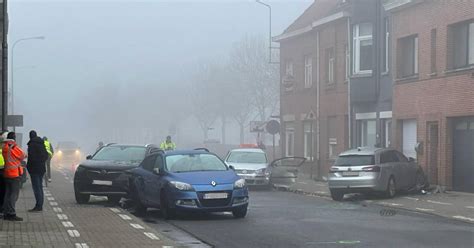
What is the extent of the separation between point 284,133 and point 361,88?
468 inches

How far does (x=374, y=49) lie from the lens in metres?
30.4

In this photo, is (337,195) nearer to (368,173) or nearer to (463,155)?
(368,173)

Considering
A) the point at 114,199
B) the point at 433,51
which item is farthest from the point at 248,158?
the point at 114,199

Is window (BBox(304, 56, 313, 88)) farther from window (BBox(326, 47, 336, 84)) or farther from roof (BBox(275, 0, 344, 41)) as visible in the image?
window (BBox(326, 47, 336, 84))

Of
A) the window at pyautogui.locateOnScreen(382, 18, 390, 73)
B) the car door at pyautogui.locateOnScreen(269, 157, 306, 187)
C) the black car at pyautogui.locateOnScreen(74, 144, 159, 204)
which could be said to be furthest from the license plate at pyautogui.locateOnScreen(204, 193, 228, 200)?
the window at pyautogui.locateOnScreen(382, 18, 390, 73)

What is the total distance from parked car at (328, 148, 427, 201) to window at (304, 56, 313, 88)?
48.0 feet

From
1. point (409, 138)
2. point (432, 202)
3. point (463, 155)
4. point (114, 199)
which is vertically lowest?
point (432, 202)

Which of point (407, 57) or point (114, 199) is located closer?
point (114, 199)

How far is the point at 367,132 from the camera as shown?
106 feet

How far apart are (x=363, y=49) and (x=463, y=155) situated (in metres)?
7.62

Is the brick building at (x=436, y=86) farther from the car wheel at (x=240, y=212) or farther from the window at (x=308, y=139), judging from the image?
the car wheel at (x=240, y=212)

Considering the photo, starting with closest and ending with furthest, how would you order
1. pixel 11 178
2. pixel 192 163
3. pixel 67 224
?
1. pixel 67 224
2. pixel 11 178
3. pixel 192 163

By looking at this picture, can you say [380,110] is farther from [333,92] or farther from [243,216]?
[243,216]

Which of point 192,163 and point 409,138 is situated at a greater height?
point 409,138
